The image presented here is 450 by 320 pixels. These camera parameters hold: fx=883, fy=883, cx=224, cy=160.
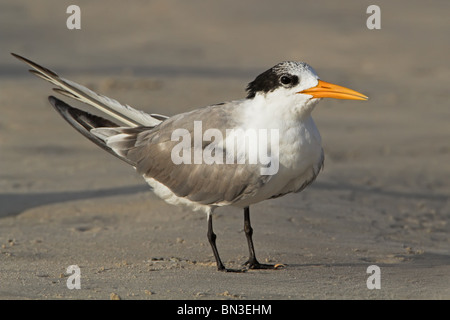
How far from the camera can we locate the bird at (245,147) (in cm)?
552

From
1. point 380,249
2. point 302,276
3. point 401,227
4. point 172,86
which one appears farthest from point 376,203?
point 172,86

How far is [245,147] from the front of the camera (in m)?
5.57

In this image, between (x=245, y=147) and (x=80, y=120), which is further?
(x=80, y=120)

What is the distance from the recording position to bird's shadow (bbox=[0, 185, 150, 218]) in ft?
26.5

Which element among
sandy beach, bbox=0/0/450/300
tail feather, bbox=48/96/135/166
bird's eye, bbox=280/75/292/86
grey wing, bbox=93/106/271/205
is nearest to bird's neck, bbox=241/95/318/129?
bird's eye, bbox=280/75/292/86

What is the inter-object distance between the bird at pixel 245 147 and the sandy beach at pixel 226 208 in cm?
53

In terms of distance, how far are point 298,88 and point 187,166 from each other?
0.96 metres

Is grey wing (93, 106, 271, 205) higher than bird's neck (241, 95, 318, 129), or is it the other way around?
bird's neck (241, 95, 318, 129)

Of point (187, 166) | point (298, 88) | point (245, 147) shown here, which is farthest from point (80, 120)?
point (298, 88)

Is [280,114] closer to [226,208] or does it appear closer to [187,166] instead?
[187,166]

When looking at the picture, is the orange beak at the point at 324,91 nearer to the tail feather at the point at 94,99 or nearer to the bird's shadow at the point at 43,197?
the tail feather at the point at 94,99

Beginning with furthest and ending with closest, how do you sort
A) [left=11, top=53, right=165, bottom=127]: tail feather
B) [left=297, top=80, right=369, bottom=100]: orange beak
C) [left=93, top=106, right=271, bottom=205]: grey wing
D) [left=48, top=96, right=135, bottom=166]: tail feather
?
[left=48, top=96, right=135, bottom=166]: tail feather < [left=11, top=53, right=165, bottom=127]: tail feather < [left=93, top=106, right=271, bottom=205]: grey wing < [left=297, top=80, right=369, bottom=100]: orange beak

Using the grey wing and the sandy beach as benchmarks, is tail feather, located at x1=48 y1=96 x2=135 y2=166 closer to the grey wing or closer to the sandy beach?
the grey wing
